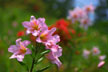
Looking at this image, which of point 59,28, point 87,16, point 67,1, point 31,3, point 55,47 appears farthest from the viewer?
point 67,1

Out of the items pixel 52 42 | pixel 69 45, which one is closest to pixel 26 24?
pixel 52 42

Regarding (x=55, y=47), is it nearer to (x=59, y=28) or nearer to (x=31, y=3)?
(x=59, y=28)

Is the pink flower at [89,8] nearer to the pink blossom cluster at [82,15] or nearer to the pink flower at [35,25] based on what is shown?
the pink blossom cluster at [82,15]

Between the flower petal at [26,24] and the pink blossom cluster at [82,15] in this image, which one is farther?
the pink blossom cluster at [82,15]

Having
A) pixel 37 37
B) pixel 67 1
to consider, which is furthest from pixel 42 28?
pixel 67 1

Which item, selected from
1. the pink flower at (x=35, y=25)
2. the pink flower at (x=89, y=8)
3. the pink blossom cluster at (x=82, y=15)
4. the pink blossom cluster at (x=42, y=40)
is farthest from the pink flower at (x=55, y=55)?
the pink flower at (x=89, y=8)

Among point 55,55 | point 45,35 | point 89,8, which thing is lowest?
point 55,55

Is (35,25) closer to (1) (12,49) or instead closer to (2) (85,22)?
(1) (12,49)
